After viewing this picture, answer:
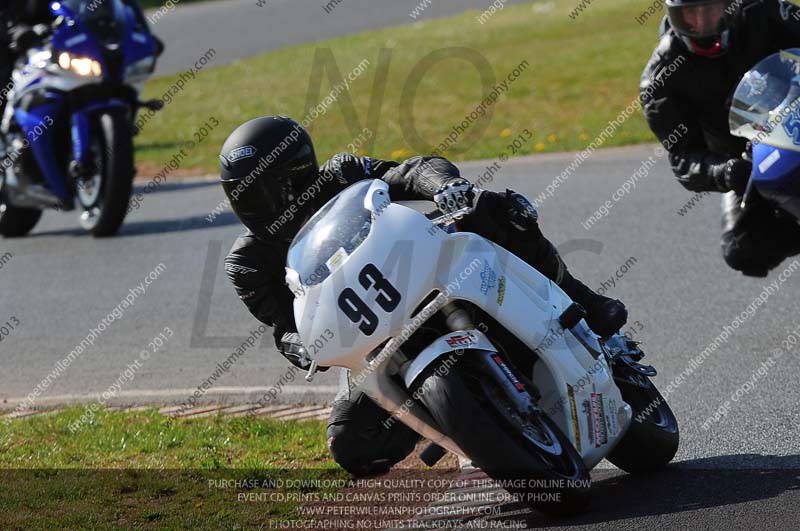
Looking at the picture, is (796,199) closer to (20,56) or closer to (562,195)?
(562,195)

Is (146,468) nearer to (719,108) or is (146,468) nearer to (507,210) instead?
(507,210)

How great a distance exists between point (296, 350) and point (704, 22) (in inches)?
116

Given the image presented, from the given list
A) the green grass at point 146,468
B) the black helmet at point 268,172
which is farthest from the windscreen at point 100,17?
the black helmet at point 268,172

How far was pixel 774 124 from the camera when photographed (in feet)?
19.4

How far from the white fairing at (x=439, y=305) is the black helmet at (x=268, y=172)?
0.47 metres

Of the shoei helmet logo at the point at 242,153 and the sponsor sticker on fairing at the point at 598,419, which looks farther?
the shoei helmet logo at the point at 242,153

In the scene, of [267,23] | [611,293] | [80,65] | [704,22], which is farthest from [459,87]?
[704,22]

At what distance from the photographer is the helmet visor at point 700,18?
21.4ft

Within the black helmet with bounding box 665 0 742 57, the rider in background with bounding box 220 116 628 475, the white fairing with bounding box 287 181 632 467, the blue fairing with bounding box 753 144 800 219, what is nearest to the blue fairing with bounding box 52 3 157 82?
the black helmet with bounding box 665 0 742 57

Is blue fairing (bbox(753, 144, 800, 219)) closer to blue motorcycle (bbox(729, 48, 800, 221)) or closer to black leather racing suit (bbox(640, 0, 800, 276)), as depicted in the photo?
blue motorcycle (bbox(729, 48, 800, 221))

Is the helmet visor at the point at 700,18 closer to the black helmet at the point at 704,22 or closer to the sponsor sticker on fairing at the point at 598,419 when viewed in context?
the black helmet at the point at 704,22

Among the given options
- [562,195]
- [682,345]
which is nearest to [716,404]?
[682,345]

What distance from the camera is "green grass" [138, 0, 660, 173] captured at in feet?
49.7

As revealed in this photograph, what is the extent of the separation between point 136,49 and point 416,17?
57.6 ft
